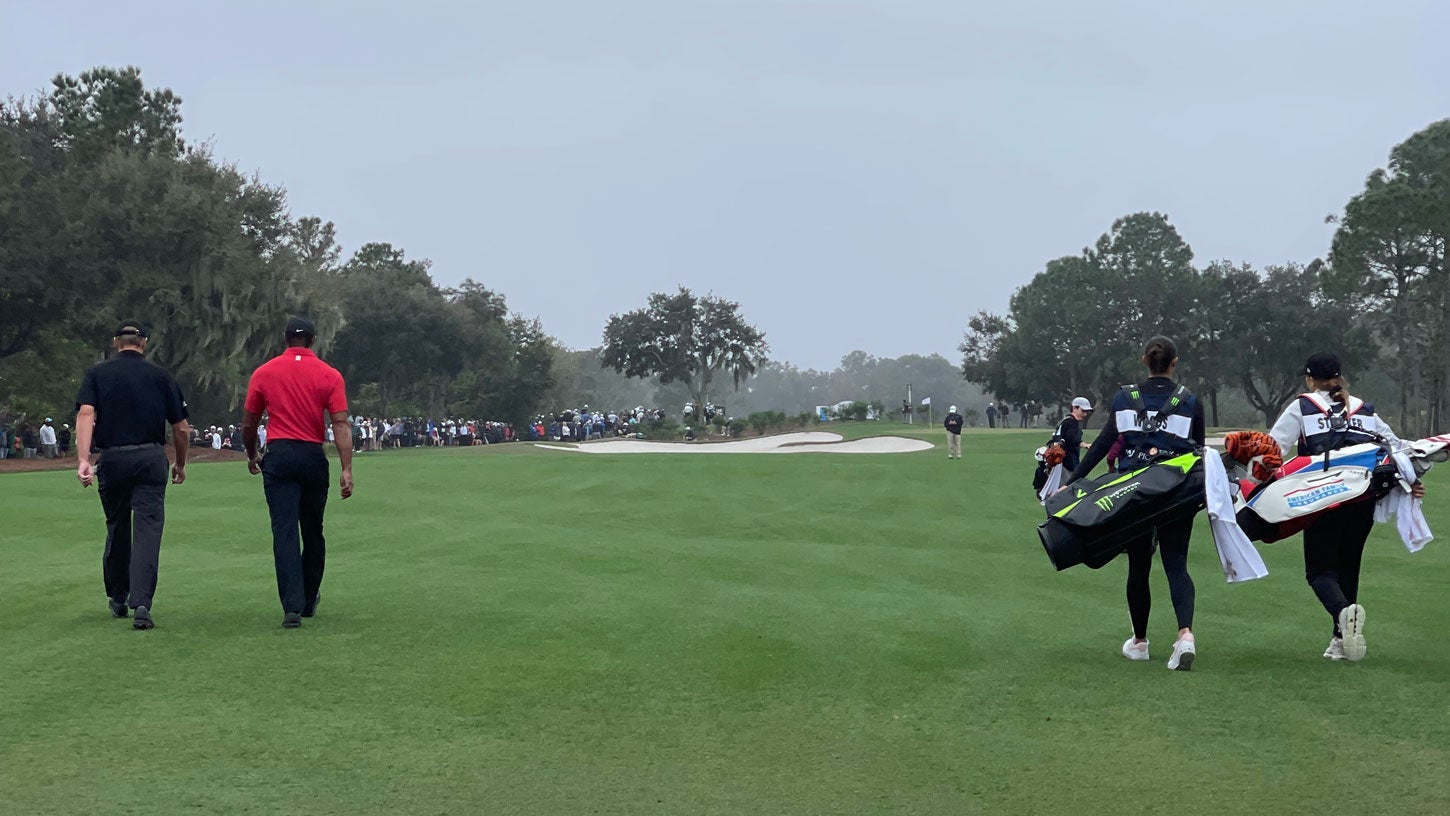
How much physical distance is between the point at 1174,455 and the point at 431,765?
4.75 meters

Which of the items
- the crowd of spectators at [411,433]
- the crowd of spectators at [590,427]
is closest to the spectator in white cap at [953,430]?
the crowd of spectators at [411,433]

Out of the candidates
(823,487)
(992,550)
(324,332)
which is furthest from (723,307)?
(992,550)

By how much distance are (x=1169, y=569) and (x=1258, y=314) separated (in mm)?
86412

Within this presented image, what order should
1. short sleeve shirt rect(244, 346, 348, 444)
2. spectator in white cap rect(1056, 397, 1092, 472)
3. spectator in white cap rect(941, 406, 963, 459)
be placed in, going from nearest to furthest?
short sleeve shirt rect(244, 346, 348, 444), spectator in white cap rect(1056, 397, 1092, 472), spectator in white cap rect(941, 406, 963, 459)

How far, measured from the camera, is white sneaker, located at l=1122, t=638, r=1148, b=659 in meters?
8.55

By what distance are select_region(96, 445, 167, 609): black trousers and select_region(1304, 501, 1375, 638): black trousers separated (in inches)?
293

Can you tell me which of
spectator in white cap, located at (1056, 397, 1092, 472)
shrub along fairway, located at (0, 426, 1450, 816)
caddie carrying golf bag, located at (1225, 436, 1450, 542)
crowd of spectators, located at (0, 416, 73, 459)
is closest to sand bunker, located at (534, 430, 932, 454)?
crowd of spectators, located at (0, 416, 73, 459)

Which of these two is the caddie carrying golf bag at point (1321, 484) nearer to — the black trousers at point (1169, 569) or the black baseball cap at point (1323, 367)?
the black baseball cap at point (1323, 367)

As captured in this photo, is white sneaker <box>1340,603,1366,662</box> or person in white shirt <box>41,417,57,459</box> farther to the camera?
person in white shirt <box>41,417,57,459</box>

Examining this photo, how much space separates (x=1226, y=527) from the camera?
8.33 metres

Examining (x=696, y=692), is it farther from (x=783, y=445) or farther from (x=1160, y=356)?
(x=783, y=445)

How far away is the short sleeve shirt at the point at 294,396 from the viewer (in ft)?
31.3

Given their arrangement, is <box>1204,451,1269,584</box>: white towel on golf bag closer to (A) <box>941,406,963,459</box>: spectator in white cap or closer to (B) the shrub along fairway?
(B) the shrub along fairway

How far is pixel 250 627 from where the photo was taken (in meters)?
9.37
